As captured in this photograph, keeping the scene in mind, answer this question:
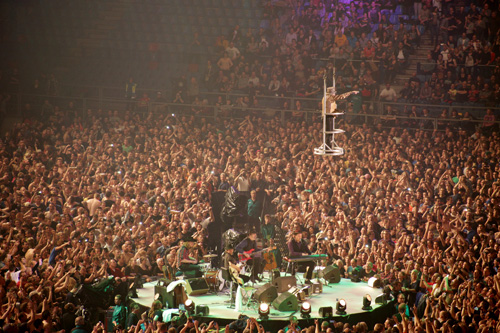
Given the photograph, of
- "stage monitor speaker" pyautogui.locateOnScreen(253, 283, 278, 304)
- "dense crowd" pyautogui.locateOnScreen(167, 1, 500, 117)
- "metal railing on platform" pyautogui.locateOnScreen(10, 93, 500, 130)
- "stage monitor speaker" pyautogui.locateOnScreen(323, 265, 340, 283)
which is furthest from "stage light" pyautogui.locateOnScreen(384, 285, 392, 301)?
"dense crowd" pyautogui.locateOnScreen(167, 1, 500, 117)

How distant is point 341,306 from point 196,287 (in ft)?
8.75

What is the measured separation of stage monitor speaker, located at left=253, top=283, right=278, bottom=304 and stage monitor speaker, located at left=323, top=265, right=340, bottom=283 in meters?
1.41

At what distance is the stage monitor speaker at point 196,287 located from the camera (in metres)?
11.3

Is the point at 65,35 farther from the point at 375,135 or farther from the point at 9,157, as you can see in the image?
the point at 375,135

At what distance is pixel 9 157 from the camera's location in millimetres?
15539

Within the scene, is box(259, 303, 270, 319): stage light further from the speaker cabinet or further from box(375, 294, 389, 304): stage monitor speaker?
box(375, 294, 389, 304): stage monitor speaker

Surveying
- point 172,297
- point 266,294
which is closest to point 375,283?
point 266,294

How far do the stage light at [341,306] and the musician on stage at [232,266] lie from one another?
1.66m

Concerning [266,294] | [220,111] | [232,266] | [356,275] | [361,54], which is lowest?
[356,275]

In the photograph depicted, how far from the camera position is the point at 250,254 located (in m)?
11.3

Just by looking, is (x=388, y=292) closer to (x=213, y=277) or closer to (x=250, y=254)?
(x=250, y=254)

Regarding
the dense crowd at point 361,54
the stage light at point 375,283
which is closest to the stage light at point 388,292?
the stage light at point 375,283

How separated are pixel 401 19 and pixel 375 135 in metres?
5.78

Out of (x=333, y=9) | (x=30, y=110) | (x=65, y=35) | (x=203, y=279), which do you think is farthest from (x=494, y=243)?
(x=65, y=35)
